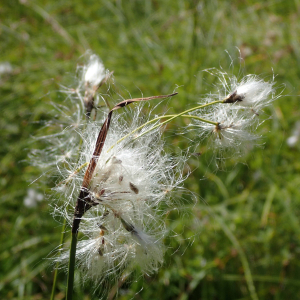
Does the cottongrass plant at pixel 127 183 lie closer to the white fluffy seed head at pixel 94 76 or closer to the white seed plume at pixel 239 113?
the white seed plume at pixel 239 113

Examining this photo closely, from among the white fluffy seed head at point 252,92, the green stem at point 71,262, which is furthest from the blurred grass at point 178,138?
the green stem at point 71,262

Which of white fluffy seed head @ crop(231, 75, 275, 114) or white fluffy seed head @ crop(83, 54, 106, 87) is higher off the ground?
white fluffy seed head @ crop(83, 54, 106, 87)

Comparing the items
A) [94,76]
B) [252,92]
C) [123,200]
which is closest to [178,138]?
[94,76]

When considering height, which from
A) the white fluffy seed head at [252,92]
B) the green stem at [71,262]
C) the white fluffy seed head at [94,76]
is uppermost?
the white fluffy seed head at [94,76]

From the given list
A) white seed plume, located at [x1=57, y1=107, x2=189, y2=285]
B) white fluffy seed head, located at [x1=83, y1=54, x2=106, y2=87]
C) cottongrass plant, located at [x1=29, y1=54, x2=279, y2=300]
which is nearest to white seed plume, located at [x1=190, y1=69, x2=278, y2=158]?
cottongrass plant, located at [x1=29, y1=54, x2=279, y2=300]

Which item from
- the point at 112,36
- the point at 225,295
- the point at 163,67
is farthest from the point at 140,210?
the point at 112,36

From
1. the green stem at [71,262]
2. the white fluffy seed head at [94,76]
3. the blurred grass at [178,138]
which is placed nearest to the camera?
the green stem at [71,262]

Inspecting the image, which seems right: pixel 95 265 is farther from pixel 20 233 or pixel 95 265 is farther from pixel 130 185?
pixel 20 233

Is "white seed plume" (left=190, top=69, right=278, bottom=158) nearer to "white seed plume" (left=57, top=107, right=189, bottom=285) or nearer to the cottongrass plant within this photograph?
the cottongrass plant
